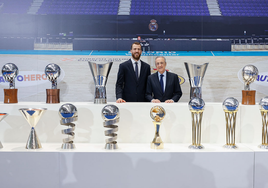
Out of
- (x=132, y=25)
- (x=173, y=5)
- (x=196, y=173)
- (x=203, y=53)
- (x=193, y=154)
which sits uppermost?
(x=173, y=5)

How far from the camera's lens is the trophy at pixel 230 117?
5.12ft

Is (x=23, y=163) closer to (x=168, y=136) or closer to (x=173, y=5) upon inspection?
(x=168, y=136)

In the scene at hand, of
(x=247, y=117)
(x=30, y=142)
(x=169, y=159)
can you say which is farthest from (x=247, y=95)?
(x=30, y=142)

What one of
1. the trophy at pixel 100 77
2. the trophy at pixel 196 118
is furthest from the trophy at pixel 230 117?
the trophy at pixel 100 77

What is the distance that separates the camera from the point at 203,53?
3988 millimetres

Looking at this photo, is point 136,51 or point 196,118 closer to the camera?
point 196,118

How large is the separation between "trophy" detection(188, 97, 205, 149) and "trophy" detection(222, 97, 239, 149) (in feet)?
0.49

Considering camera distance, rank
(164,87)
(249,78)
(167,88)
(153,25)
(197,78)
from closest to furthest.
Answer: (249,78)
(197,78)
(167,88)
(164,87)
(153,25)

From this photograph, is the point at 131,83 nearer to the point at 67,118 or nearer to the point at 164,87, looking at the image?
the point at 164,87

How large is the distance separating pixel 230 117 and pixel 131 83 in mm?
1456

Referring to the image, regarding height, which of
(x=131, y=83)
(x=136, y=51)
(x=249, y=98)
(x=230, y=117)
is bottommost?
(x=230, y=117)

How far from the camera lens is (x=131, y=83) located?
298cm

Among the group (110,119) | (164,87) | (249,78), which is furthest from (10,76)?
(249,78)

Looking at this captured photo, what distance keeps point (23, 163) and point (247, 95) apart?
59.3 inches
